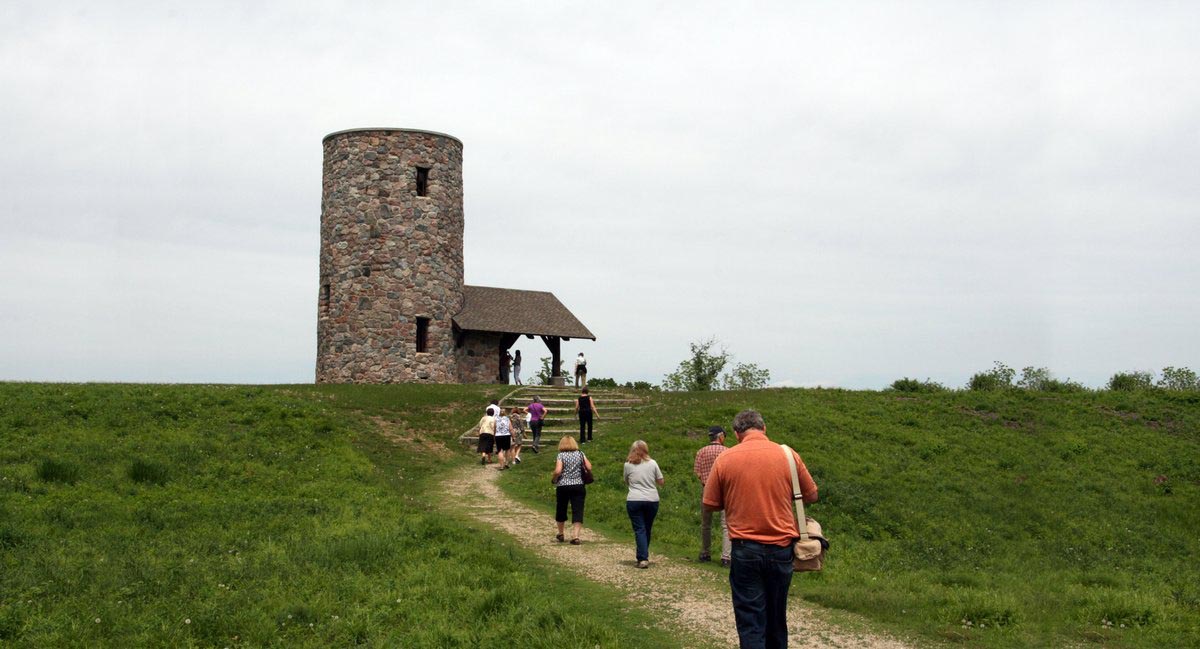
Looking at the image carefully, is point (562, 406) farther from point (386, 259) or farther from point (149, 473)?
point (149, 473)

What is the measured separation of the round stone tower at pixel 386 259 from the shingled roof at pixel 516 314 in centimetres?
165

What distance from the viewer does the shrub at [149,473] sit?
20.1 metres

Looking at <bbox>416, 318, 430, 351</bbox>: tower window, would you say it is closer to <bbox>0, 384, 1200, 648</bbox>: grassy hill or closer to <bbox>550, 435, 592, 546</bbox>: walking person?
<bbox>0, 384, 1200, 648</bbox>: grassy hill

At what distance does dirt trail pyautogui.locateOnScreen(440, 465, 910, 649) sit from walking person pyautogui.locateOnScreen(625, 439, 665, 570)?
363 millimetres

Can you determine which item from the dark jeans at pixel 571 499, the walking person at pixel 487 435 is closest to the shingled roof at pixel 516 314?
the walking person at pixel 487 435

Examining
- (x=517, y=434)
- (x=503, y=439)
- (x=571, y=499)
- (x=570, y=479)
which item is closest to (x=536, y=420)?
(x=517, y=434)

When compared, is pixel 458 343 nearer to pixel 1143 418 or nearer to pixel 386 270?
pixel 386 270

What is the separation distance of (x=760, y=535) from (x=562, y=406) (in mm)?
27004

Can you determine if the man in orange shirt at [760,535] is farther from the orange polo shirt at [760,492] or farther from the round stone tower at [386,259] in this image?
the round stone tower at [386,259]

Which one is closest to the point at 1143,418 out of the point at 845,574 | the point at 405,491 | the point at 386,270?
the point at 845,574

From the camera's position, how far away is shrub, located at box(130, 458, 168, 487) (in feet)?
65.9

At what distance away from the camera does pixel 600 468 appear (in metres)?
23.3

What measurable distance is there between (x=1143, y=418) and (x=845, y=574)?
Answer: 24780 millimetres

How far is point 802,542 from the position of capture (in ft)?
26.9
